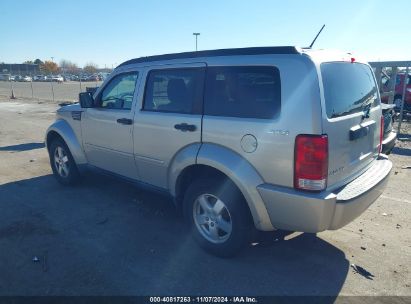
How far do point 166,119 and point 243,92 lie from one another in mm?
1003

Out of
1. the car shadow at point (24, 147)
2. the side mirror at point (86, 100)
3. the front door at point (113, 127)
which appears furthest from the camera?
the car shadow at point (24, 147)

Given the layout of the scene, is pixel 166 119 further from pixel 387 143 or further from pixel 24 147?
pixel 24 147

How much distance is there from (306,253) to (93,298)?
2149mm

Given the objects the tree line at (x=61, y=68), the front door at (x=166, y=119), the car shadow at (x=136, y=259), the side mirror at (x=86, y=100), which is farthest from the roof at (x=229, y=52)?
the tree line at (x=61, y=68)

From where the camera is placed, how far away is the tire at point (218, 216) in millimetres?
3266

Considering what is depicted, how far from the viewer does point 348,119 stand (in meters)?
3.05

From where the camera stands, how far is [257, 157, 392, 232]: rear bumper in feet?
9.15

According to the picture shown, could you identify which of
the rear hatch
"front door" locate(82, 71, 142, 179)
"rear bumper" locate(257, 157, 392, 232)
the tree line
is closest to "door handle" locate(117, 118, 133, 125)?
"front door" locate(82, 71, 142, 179)

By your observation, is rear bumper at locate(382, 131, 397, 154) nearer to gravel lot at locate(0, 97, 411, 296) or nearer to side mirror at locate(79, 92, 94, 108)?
gravel lot at locate(0, 97, 411, 296)

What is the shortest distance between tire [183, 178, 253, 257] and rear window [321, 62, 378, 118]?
1.17 meters

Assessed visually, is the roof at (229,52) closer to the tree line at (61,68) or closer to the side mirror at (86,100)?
the side mirror at (86,100)

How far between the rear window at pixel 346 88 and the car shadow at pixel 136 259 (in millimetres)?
1538

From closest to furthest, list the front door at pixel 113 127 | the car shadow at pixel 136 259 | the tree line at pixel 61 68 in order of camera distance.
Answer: the car shadow at pixel 136 259, the front door at pixel 113 127, the tree line at pixel 61 68

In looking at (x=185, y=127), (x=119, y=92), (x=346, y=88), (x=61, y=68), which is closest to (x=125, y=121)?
(x=119, y=92)
